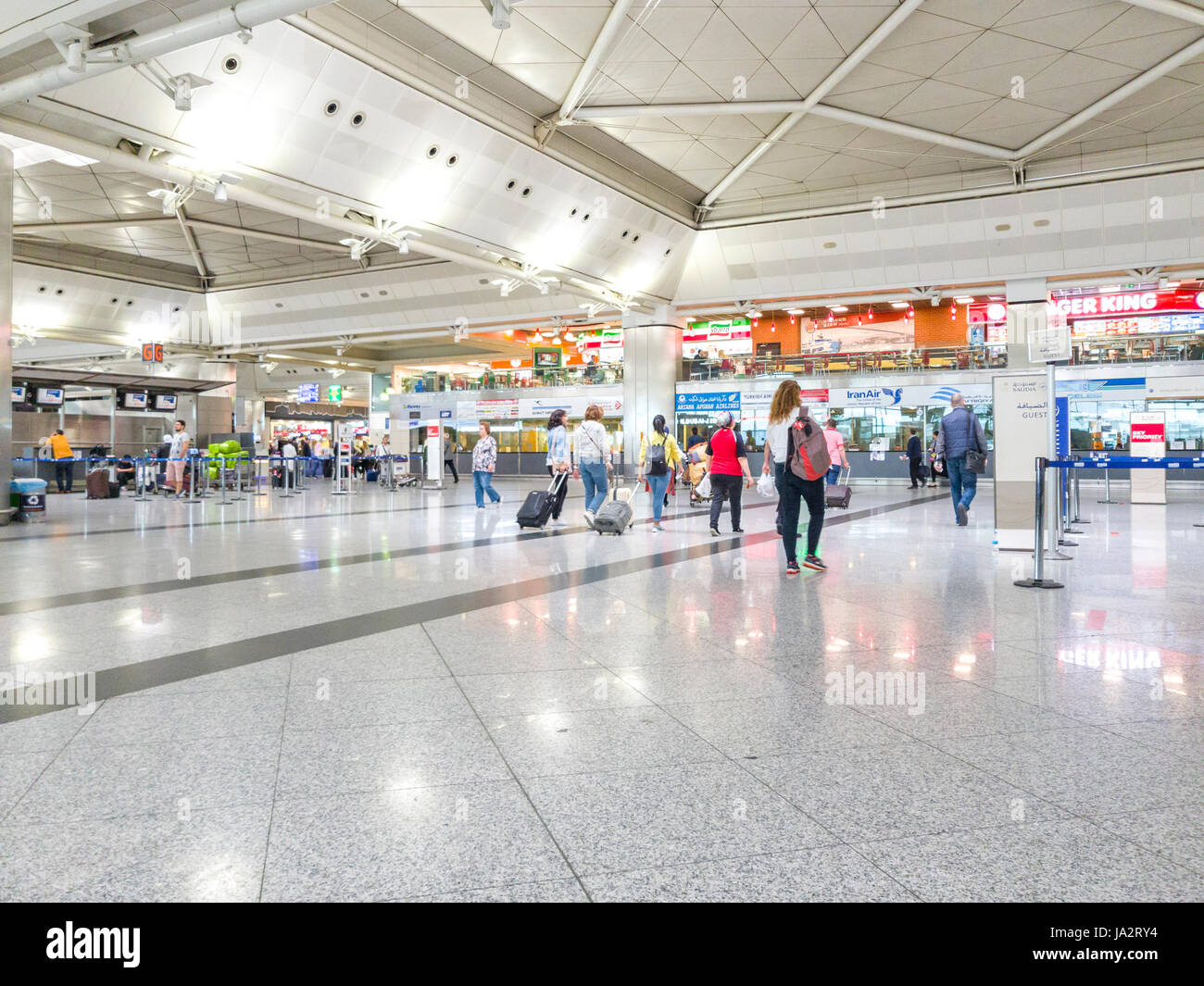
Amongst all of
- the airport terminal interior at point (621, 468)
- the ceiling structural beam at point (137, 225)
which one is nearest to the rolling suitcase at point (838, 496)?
the airport terminal interior at point (621, 468)

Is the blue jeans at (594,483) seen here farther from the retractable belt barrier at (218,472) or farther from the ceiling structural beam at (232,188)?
the retractable belt barrier at (218,472)

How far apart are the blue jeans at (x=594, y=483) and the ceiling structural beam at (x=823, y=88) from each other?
32.7ft

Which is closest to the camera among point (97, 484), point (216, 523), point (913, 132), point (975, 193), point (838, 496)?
point (216, 523)

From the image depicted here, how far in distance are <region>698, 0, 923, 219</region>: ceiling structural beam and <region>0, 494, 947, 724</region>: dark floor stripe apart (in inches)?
460

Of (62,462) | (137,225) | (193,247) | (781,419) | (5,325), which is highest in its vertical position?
(193,247)

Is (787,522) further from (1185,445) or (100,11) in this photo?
(1185,445)

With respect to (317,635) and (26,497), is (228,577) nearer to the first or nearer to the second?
(317,635)

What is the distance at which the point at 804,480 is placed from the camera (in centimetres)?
775

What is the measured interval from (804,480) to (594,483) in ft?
16.7

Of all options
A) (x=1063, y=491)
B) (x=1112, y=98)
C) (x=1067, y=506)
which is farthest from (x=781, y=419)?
(x=1112, y=98)

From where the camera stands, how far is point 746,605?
622cm

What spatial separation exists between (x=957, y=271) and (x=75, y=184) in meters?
25.2

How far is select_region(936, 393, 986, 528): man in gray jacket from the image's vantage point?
486 inches

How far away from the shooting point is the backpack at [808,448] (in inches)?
296
